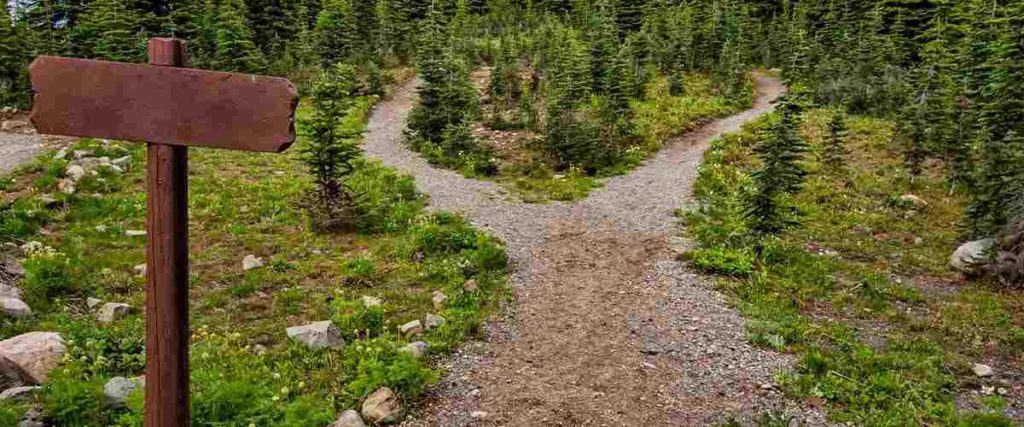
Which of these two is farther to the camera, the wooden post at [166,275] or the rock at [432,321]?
the rock at [432,321]

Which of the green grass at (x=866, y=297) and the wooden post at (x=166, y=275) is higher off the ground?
the wooden post at (x=166, y=275)

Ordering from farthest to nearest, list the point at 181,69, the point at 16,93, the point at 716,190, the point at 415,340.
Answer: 1. the point at 16,93
2. the point at 716,190
3. the point at 415,340
4. the point at 181,69

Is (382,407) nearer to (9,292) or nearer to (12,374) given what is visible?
(12,374)

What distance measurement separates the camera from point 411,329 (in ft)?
30.8

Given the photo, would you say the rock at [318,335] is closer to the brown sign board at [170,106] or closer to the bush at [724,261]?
the brown sign board at [170,106]

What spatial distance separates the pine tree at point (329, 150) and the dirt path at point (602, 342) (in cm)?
357

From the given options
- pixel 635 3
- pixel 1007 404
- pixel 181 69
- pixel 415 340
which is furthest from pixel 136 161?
pixel 635 3

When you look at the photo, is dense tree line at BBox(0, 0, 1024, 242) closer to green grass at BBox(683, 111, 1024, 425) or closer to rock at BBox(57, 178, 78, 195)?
green grass at BBox(683, 111, 1024, 425)

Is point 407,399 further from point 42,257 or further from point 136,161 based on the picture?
point 136,161

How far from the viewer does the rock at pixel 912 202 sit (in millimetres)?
18967

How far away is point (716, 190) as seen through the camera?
20.2 m

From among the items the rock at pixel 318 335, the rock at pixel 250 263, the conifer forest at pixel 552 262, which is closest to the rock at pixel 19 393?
the conifer forest at pixel 552 262

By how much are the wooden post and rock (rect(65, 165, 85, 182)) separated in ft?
48.3

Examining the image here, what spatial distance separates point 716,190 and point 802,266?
22.5ft
